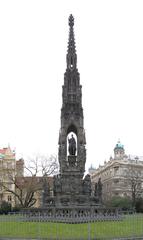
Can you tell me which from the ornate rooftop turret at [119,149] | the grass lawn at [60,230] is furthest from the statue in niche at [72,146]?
the ornate rooftop turret at [119,149]

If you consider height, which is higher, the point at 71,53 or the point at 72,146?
the point at 71,53

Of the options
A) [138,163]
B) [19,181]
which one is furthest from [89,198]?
[138,163]

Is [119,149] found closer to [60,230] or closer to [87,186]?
[87,186]

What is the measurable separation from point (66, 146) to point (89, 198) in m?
5.57

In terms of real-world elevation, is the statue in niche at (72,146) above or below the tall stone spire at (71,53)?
below

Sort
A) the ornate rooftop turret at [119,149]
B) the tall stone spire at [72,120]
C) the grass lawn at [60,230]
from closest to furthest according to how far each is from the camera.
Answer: the grass lawn at [60,230], the tall stone spire at [72,120], the ornate rooftop turret at [119,149]

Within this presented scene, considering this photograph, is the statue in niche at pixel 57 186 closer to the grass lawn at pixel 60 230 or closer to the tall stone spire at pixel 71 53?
the grass lawn at pixel 60 230

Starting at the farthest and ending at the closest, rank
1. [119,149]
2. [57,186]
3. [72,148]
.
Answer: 1. [119,149]
2. [72,148]
3. [57,186]

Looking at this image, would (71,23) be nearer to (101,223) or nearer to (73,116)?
(73,116)

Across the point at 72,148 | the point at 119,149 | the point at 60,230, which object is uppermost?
the point at 119,149

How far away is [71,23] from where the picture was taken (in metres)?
34.7

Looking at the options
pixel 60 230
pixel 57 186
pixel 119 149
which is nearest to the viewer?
pixel 60 230

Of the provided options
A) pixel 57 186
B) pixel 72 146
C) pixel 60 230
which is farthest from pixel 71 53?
pixel 60 230

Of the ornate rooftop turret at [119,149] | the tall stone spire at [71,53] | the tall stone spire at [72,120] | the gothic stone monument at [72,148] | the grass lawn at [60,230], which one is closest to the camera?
the grass lawn at [60,230]
